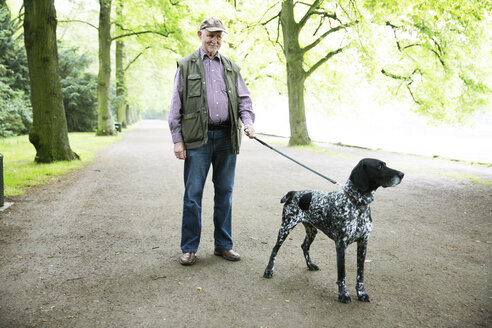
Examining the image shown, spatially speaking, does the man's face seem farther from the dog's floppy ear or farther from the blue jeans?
the dog's floppy ear

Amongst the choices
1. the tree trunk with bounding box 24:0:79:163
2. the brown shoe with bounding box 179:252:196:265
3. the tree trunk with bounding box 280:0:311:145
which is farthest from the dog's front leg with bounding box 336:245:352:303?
the tree trunk with bounding box 280:0:311:145

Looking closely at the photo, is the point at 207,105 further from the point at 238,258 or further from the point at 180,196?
the point at 180,196

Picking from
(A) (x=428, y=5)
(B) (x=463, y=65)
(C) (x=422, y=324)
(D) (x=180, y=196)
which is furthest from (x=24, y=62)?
(C) (x=422, y=324)

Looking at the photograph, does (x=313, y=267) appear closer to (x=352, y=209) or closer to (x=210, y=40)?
(x=352, y=209)

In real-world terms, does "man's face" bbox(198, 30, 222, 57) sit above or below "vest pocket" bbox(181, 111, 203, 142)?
above

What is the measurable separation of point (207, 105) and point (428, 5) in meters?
9.26

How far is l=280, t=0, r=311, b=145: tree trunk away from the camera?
65.0 ft

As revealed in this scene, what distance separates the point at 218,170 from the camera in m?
4.44

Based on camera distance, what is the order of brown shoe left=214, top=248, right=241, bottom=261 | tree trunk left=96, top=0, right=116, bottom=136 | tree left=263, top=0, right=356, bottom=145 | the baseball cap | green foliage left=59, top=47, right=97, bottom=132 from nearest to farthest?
the baseball cap < brown shoe left=214, top=248, right=241, bottom=261 < tree left=263, top=0, right=356, bottom=145 < tree trunk left=96, top=0, right=116, bottom=136 < green foliage left=59, top=47, right=97, bottom=132

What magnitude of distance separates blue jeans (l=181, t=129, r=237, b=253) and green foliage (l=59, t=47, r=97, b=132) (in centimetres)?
2646

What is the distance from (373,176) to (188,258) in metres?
2.16

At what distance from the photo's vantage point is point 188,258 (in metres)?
4.28

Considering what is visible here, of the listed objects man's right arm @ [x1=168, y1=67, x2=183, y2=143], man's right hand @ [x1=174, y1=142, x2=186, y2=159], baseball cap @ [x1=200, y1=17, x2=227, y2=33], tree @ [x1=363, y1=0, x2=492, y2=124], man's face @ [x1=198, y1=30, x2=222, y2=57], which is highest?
tree @ [x1=363, y1=0, x2=492, y2=124]

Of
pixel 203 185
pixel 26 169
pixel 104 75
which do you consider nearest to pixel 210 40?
pixel 203 185
